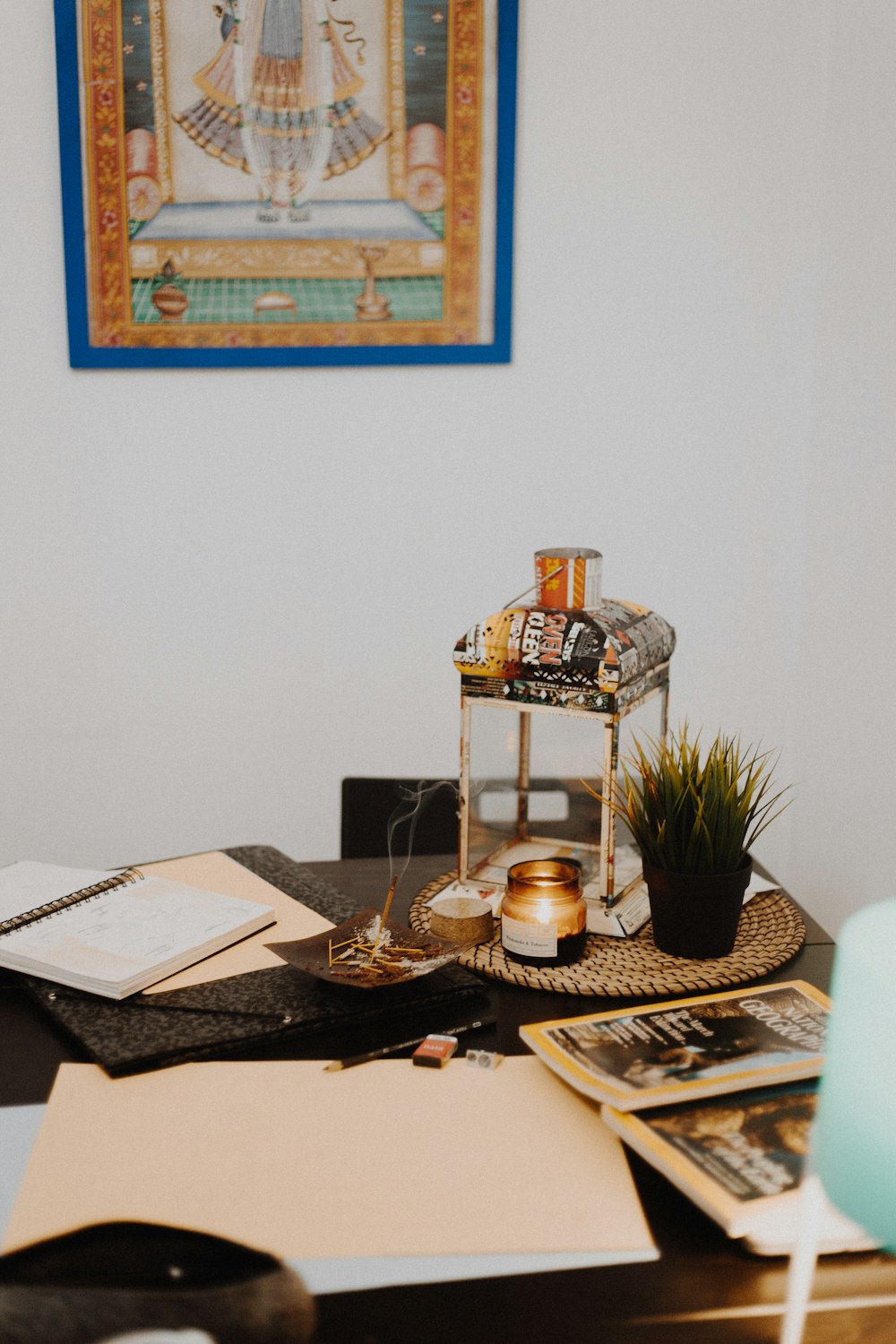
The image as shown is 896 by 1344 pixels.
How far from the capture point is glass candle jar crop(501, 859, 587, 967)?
1174 mm

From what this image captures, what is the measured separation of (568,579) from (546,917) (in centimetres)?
37

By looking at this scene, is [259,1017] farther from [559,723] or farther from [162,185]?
[162,185]

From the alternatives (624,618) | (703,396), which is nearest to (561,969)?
(624,618)

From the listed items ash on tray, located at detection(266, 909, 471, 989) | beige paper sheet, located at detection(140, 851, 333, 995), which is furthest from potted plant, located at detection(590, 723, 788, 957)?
beige paper sheet, located at detection(140, 851, 333, 995)

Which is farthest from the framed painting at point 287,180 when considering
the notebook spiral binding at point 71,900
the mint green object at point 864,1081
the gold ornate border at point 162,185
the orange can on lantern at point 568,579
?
the mint green object at point 864,1081

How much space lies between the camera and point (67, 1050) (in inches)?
41.1

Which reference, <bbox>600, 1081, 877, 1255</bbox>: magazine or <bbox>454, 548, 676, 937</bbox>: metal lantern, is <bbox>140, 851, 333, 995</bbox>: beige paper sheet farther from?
<bbox>600, 1081, 877, 1255</bbox>: magazine

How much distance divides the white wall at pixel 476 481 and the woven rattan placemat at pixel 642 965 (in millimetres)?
962

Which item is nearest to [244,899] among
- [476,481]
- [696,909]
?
[696,909]

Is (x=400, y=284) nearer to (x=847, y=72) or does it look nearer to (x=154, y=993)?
(x=847, y=72)

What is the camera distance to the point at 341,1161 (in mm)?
876

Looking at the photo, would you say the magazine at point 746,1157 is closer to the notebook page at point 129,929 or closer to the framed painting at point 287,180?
the notebook page at point 129,929

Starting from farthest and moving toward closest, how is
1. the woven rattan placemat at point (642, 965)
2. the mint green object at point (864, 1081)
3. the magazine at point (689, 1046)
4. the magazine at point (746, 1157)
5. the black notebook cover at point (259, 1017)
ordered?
the woven rattan placemat at point (642, 965) < the black notebook cover at point (259, 1017) < the magazine at point (689, 1046) < the magazine at point (746, 1157) < the mint green object at point (864, 1081)

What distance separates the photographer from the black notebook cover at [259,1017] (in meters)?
1.03
